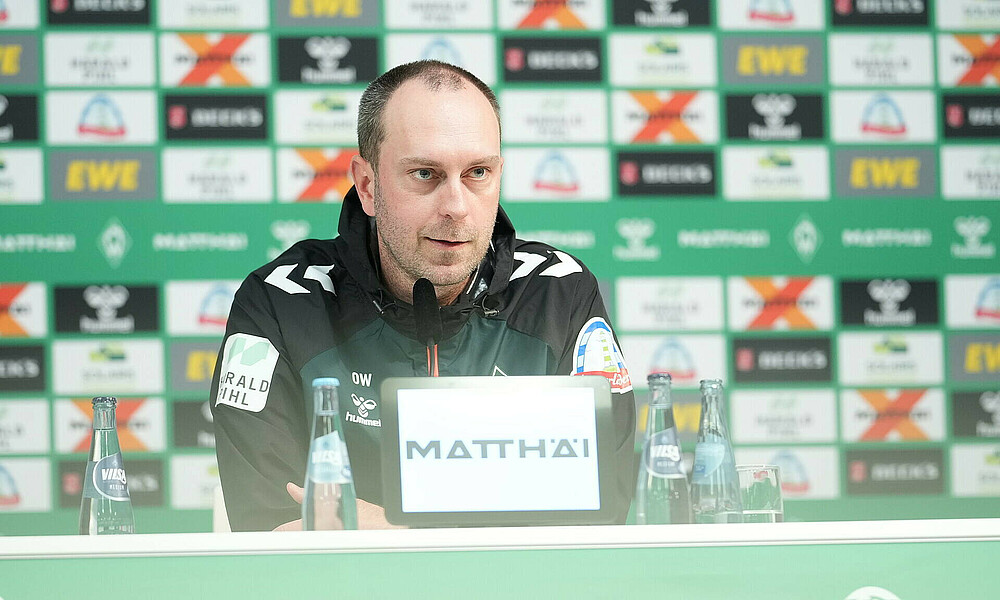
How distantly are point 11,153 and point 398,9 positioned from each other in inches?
48.1

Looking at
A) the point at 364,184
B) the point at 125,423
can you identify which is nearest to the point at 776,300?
the point at 364,184

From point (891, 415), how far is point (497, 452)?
2.33m

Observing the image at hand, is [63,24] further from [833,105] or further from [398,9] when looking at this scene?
[833,105]

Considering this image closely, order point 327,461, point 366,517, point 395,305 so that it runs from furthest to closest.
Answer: point 395,305 < point 366,517 < point 327,461

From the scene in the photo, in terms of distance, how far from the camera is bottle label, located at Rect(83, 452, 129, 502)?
1018mm

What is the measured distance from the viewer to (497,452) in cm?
94

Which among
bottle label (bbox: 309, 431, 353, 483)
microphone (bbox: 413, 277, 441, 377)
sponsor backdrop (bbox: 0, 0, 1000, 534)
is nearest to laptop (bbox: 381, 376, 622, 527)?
bottle label (bbox: 309, 431, 353, 483)

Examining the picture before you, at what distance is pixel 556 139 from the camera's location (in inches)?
115

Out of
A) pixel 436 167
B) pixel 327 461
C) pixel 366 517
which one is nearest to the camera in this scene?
pixel 327 461

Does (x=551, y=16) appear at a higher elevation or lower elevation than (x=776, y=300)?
higher

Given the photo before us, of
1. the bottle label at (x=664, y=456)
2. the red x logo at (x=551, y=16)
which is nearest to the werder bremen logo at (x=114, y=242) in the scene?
the red x logo at (x=551, y=16)

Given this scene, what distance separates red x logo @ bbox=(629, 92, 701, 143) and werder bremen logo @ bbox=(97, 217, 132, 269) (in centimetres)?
157

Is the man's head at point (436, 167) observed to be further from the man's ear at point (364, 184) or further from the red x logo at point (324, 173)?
the red x logo at point (324, 173)

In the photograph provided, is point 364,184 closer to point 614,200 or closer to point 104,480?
point 104,480
